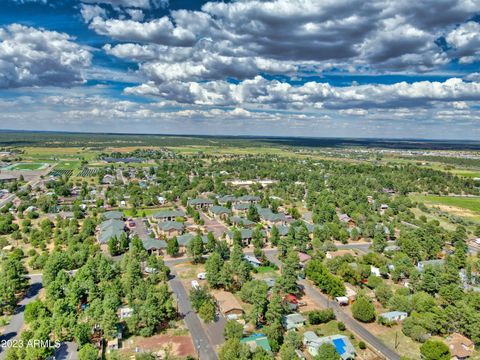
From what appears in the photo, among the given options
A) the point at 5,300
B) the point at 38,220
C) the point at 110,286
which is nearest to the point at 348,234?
the point at 110,286

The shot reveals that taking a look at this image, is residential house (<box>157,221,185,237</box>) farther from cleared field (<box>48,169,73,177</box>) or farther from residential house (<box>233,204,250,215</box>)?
cleared field (<box>48,169,73,177</box>)

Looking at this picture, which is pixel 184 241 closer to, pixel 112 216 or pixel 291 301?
pixel 291 301

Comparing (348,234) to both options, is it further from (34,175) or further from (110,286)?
(34,175)

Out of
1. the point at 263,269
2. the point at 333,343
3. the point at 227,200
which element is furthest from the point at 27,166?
the point at 333,343

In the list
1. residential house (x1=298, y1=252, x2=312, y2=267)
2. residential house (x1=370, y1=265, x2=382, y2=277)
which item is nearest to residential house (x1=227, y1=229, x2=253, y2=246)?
residential house (x1=298, y1=252, x2=312, y2=267)

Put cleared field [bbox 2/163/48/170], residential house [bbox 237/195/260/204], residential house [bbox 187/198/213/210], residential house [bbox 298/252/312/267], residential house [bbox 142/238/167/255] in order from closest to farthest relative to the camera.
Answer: residential house [bbox 298/252/312/267] → residential house [bbox 142/238/167/255] → residential house [bbox 187/198/213/210] → residential house [bbox 237/195/260/204] → cleared field [bbox 2/163/48/170]
